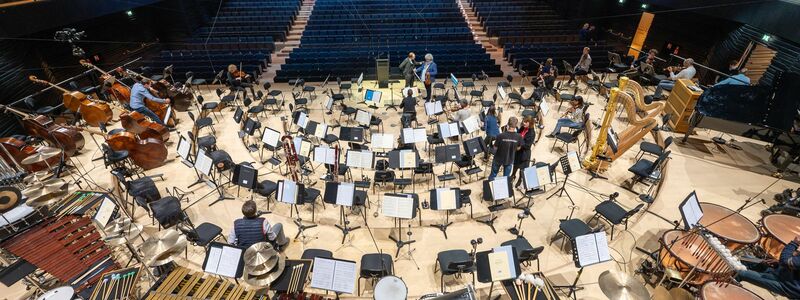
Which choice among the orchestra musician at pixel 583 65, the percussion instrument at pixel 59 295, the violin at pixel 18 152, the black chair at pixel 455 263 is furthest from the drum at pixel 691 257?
the violin at pixel 18 152

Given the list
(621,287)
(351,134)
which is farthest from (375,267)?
(351,134)

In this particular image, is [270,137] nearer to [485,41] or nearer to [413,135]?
[413,135]

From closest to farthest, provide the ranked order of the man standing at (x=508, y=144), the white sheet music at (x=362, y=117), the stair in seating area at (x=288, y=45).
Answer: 1. the man standing at (x=508, y=144)
2. the white sheet music at (x=362, y=117)
3. the stair in seating area at (x=288, y=45)

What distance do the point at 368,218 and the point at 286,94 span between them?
8.22 meters

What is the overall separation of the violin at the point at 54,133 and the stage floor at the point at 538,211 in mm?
534

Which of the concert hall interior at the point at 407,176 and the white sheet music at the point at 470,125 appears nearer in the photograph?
the concert hall interior at the point at 407,176

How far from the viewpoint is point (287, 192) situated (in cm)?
653

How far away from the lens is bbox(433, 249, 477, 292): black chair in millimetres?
5477

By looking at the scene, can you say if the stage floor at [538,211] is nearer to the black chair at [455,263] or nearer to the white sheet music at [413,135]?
the black chair at [455,263]

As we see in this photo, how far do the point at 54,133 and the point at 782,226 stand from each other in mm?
15835

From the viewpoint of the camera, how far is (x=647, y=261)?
616 cm

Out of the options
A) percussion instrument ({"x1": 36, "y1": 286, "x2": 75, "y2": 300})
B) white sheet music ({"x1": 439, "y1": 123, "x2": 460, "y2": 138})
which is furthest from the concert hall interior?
white sheet music ({"x1": 439, "y1": 123, "x2": 460, "y2": 138})

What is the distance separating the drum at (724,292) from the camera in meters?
4.96

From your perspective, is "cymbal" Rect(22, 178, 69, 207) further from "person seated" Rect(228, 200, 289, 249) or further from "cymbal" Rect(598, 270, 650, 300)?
"cymbal" Rect(598, 270, 650, 300)
